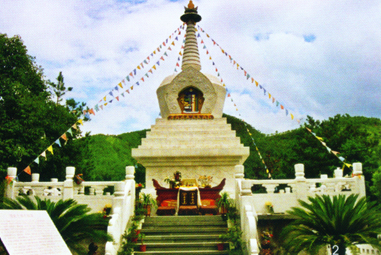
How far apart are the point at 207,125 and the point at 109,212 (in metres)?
8.11

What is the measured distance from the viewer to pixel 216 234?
1212 cm

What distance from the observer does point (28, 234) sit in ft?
20.0

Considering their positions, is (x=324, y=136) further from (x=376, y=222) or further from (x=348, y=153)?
(x=376, y=222)

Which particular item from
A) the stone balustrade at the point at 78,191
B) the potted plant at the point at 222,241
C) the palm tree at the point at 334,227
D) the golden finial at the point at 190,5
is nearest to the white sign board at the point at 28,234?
the stone balustrade at the point at 78,191

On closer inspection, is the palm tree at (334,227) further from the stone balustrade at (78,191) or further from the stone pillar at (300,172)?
the stone balustrade at (78,191)

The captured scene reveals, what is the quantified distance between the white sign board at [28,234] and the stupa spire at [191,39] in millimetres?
18011

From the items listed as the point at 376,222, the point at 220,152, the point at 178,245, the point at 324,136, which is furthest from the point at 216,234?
the point at 324,136

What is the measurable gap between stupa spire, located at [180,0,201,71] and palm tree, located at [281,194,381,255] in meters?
14.9

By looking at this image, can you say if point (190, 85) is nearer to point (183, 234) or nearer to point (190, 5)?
point (190, 5)

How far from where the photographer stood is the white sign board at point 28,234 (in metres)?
5.69

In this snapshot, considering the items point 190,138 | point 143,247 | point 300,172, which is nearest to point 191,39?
point 190,138

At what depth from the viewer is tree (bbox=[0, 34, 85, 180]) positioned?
2044cm

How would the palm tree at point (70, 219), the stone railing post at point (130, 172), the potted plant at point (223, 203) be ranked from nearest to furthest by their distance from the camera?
the palm tree at point (70, 219)
the stone railing post at point (130, 172)
the potted plant at point (223, 203)

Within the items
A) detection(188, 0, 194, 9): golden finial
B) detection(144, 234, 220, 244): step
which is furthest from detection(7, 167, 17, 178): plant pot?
detection(188, 0, 194, 9): golden finial
